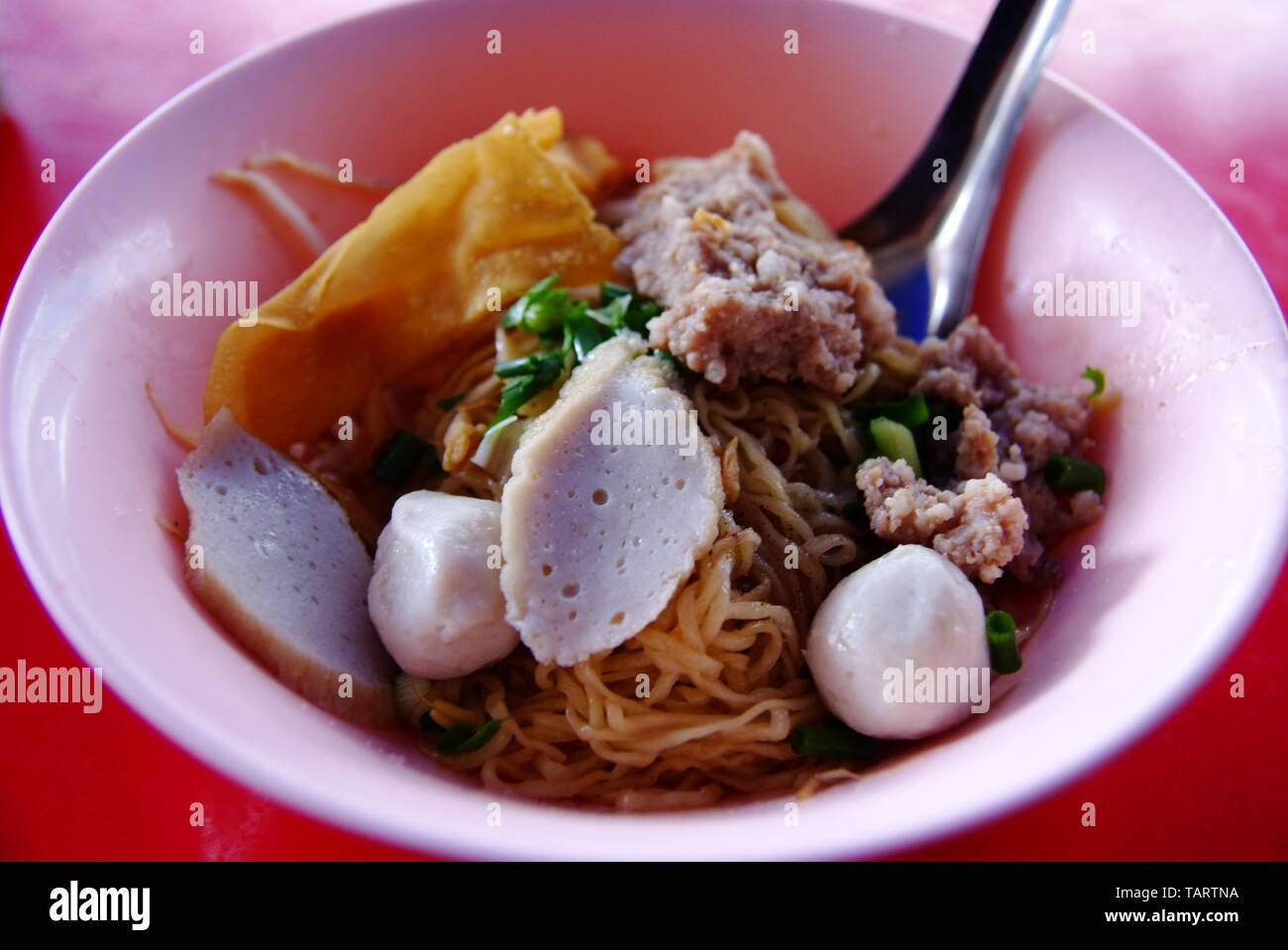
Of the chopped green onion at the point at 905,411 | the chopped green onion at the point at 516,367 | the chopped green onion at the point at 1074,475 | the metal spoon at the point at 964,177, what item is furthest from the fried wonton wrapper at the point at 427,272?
the chopped green onion at the point at 1074,475

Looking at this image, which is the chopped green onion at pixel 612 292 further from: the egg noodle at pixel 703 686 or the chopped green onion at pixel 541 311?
the egg noodle at pixel 703 686

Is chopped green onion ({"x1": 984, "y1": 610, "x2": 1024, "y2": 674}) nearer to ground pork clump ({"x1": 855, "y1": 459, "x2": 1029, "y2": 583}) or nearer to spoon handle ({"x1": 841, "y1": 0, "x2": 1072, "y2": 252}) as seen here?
ground pork clump ({"x1": 855, "y1": 459, "x2": 1029, "y2": 583})

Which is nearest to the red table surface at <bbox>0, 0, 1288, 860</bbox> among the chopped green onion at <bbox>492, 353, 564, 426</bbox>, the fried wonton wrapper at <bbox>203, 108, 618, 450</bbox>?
the fried wonton wrapper at <bbox>203, 108, 618, 450</bbox>

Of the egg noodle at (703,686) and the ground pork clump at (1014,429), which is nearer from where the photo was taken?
the egg noodle at (703,686)

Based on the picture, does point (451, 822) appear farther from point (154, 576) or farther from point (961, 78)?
point (961, 78)

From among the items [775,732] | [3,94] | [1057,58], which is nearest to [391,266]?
[775,732]
